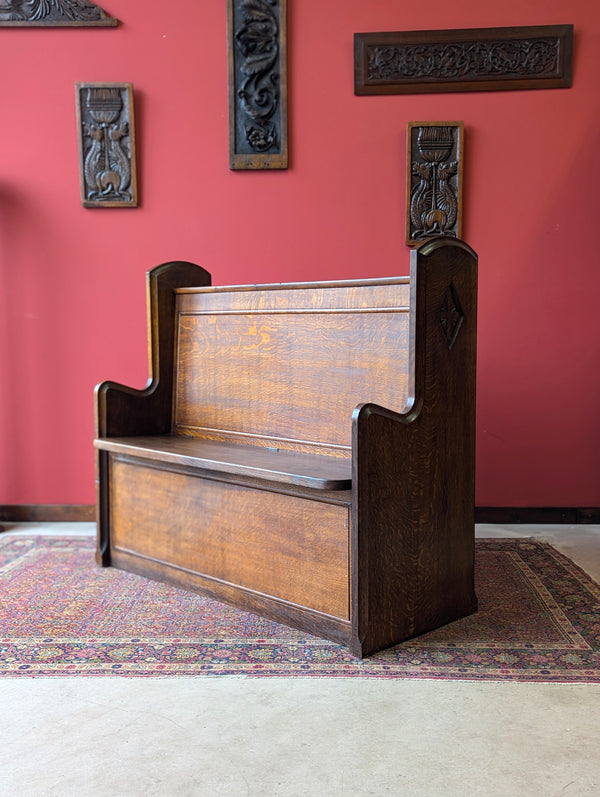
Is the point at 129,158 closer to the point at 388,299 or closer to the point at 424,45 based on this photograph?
the point at 424,45

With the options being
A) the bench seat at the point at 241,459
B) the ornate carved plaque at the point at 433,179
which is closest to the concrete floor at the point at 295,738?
the bench seat at the point at 241,459

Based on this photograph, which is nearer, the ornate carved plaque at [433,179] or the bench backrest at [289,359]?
the bench backrest at [289,359]

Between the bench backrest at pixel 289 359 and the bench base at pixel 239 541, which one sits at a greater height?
the bench backrest at pixel 289 359

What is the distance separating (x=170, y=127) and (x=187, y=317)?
1239 millimetres

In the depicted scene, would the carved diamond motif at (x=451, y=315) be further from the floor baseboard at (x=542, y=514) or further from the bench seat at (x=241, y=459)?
the floor baseboard at (x=542, y=514)

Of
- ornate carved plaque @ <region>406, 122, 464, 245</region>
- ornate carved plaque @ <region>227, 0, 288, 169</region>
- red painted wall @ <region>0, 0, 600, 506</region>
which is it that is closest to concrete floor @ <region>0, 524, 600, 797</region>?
red painted wall @ <region>0, 0, 600, 506</region>

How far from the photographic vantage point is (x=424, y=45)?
3.96m

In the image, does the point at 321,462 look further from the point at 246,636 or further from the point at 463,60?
the point at 463,60

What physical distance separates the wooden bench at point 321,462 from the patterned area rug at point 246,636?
98 mm

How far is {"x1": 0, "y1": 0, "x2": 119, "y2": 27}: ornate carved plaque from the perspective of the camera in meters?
4.04

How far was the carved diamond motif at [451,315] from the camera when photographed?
2.61 m

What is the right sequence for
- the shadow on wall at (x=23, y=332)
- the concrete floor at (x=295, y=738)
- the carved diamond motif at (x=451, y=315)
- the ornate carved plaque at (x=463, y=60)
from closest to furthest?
the concrete floor at (x=295, y=738) → the carved diamond motif at (x=451, y=315) → the ornate carved plaque at (x=463, y=60) → the shadow on wall at (x=23, y=332)

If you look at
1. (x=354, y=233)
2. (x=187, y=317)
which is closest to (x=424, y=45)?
(x=354, y=233)

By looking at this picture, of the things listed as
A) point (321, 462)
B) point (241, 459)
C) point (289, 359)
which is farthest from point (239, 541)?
point (289, 359)
